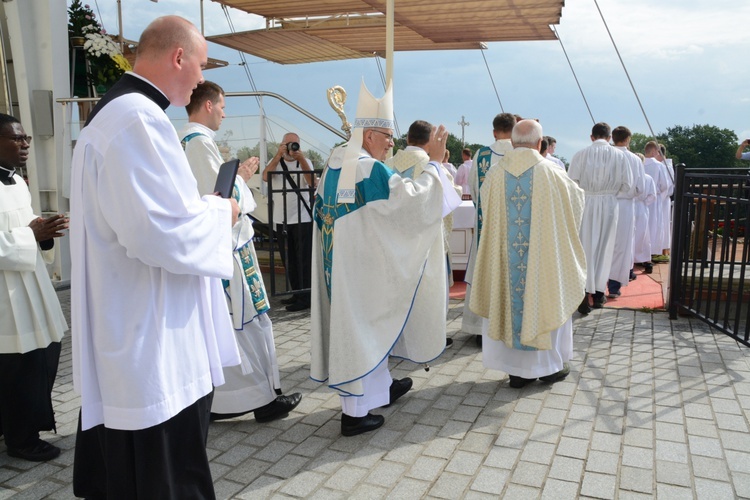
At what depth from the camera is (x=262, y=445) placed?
11.9 ft

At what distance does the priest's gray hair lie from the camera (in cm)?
439

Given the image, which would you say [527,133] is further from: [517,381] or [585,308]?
[585,308]

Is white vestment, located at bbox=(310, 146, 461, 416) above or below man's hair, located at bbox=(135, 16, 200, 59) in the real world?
below

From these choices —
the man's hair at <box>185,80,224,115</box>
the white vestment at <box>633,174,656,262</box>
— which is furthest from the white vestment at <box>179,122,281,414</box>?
the white vestment at <box>633,174,656,262</box>

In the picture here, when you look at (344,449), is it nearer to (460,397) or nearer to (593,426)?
(460,397)

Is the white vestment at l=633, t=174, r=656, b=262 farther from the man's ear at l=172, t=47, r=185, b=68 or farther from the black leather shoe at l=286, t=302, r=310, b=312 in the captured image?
the man's ear at l=172, t=47, r=185, b=68

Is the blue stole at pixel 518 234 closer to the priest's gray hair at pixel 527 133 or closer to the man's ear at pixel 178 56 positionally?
the priest's gray hair at pixel 527 133

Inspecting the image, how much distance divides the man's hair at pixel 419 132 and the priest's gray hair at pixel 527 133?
1.00 m

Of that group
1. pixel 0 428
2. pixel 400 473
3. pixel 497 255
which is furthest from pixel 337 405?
pixel 0 428

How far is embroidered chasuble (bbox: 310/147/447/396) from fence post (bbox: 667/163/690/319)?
12.0 ft

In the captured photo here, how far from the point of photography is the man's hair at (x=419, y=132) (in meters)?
5.20

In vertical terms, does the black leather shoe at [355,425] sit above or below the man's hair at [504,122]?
below

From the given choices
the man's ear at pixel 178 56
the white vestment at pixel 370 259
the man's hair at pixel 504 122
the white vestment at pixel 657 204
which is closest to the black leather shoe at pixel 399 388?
the white vestment at pixel 370 259

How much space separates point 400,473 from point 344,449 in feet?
1.45
